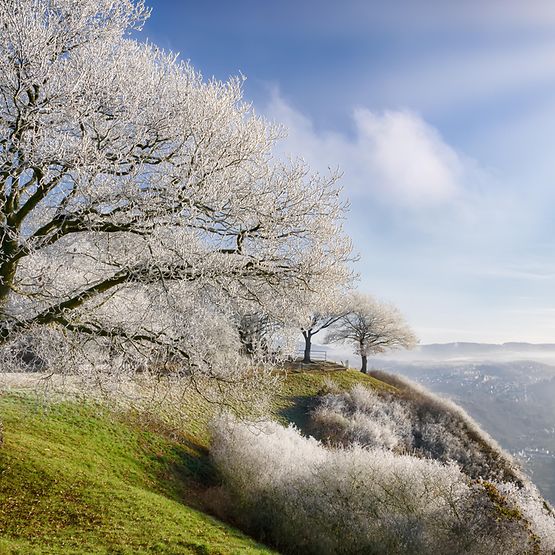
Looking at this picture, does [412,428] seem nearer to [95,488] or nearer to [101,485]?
[101,485]

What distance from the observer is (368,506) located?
55.9 feet

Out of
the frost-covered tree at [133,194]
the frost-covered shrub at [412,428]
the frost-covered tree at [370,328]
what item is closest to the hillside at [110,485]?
the frost-covered tree at [133,194]

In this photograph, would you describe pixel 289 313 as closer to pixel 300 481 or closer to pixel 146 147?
pixel 146 147

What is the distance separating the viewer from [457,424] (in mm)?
43156

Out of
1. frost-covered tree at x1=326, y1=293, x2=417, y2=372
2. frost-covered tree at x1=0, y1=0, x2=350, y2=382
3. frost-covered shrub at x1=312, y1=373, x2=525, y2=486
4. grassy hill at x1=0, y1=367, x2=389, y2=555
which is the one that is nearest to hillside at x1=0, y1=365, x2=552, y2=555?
grassy hill at x1=0, y1=367, x2=389, y2=555

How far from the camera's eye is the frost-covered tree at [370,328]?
6419 cm

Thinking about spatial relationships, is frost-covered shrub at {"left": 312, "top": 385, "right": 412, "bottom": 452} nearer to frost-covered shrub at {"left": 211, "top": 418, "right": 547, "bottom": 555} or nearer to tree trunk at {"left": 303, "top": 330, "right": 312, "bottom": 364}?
tree trunk at {"left": 303, "top": 330, "right": 312, "bottom": 364}

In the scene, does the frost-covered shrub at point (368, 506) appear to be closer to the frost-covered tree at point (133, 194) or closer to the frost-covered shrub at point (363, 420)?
the frost-covered tree at point (133, 194)

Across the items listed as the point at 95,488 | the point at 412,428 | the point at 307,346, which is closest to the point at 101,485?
the point at 95,488

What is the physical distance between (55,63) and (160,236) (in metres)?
4.60

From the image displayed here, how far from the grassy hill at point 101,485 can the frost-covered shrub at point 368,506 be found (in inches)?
96.0

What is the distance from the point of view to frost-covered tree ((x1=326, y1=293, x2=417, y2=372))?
64.2m

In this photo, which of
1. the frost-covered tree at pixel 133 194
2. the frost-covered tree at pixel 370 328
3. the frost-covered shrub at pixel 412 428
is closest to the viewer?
the frost-covered tree at pixel 133 194

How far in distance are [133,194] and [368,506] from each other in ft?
45.4
